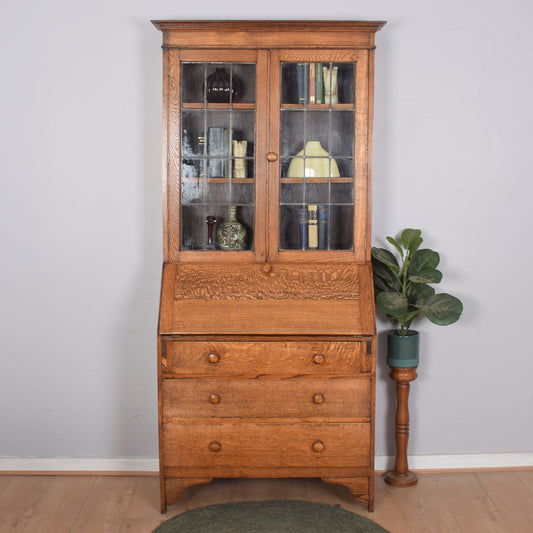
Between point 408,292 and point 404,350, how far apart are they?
26 cm

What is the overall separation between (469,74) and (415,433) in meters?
1.73

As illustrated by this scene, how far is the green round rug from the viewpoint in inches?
99.1

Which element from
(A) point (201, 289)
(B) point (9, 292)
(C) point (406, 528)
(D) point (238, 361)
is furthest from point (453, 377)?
(B) point (9, 292)

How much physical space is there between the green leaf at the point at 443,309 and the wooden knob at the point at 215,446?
104 centimetres

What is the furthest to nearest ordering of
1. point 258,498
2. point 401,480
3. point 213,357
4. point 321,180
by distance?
point 401,480
point 258,498
point 321,180
point 213,357

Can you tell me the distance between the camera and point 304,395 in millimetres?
2609

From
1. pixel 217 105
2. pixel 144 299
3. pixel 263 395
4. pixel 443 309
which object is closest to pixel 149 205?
pixel 144 299

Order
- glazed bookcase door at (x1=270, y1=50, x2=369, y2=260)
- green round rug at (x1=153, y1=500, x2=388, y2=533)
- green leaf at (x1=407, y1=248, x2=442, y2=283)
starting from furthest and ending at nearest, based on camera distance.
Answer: green leaf at (x1=407, y1=248, x2=442, y2=283), glazed bookcase door at (x1=270, y1=50, x2=369, y2=260), green round rug at (x1=153, y1=500, x2=388, y2=533)

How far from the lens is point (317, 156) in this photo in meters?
2.67

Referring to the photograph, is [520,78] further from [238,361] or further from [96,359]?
[96,359]

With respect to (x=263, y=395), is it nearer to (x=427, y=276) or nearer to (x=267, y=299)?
(x=267, y=299)

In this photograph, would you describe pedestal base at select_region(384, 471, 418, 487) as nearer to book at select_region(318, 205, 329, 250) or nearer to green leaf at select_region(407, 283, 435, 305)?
green leaf at select_region(407, 283, 435, 305)

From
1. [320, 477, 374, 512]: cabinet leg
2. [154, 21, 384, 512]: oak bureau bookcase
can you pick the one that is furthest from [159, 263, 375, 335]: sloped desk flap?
[320, 477, 374, 512]: cabinet leg

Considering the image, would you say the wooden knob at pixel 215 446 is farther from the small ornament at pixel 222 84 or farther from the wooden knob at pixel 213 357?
the small ornament at pixel 222 84
